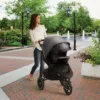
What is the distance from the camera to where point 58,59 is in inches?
248

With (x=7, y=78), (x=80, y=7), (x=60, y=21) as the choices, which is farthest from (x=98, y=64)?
(x=60, y=21)

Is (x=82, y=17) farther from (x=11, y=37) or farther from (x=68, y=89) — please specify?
(x=68, y=89)

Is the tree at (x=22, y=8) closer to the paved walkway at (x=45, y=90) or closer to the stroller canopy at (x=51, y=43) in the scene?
the paved walkway at (x=45, y=90)

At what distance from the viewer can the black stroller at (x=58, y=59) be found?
624 cm

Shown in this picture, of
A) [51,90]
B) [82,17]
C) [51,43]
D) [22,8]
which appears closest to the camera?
[51,43]

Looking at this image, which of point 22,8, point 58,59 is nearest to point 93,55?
point 58,59

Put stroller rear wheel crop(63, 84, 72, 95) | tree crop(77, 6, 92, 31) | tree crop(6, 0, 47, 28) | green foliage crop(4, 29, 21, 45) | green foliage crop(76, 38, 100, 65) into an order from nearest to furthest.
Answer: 1. stroller rear wheel crop(63, 84, 72, 95)
2. green foliage crop(76, 38, 100, 65)
3. green foliage crop(4, 29, 21, 45)
4. tree crop(6, 0, 47, 28)
5. tree crop(77, 6, 92, 31)

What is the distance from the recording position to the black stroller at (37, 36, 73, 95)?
6.24 metres

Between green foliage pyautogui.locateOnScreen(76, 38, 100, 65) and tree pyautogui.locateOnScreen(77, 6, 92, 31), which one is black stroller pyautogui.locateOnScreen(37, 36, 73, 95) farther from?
tree pyautogui.locateOnScreen(77, 6, 92, 31)

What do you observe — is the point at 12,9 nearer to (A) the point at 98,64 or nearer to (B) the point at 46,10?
→ (B) the point at 46,10

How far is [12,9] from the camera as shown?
126 feet

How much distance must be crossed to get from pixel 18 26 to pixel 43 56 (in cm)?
3209

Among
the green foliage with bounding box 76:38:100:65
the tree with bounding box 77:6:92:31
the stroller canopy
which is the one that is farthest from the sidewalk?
the tree with bounding box 77:6:92:31

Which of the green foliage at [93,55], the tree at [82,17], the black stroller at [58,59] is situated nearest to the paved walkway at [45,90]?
the black stroller at [58,59]
